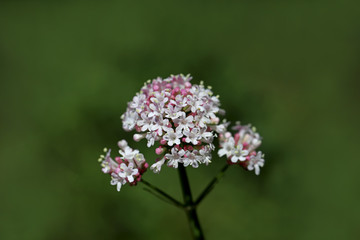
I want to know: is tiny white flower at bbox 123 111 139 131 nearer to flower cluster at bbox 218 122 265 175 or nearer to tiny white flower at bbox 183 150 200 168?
tiny white flower at bbox 183 150 200 168

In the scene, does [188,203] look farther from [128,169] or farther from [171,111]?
[171,111]

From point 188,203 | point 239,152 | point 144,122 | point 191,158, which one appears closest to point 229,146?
point 239,152

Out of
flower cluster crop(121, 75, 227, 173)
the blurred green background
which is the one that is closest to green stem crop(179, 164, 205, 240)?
flower cluster crop(121, 75, 227, 173)

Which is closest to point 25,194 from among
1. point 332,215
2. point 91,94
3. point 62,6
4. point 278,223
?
point 91,94

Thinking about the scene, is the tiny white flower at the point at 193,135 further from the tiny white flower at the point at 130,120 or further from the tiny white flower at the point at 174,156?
the tiny white flower at the point at 130,120

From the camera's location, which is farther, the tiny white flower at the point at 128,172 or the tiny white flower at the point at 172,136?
the tiny white flower at the point at 128,172

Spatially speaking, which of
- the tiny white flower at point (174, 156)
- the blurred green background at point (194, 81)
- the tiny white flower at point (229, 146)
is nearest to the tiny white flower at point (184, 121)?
the tiny white flower at point (174, 156)

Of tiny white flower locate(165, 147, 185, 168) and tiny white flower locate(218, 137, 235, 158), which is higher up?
tiny white flower locate(218, 137, 235, 158)
